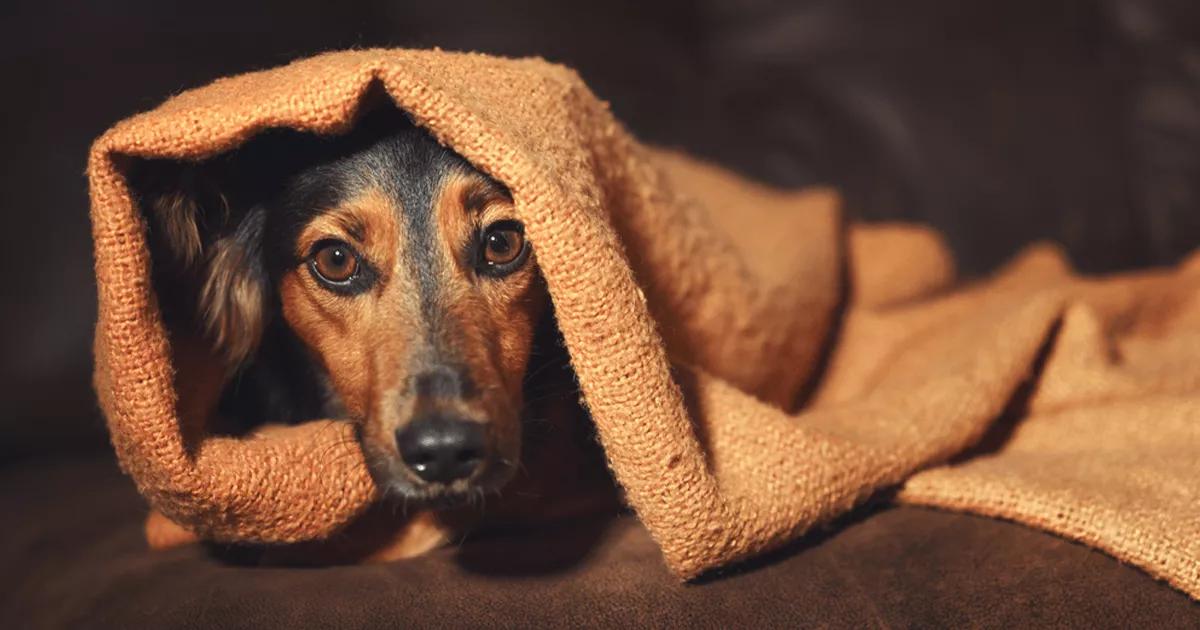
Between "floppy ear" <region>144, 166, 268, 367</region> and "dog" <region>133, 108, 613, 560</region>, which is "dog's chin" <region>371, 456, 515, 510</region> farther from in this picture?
"floppy ear" <region>144, 166, 268, 367</region>

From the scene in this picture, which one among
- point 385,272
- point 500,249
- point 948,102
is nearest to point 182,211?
point 385,272

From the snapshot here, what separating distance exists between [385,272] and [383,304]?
0.14 ft

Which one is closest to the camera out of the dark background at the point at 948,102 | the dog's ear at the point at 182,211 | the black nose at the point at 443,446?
the black nose at the point at 443,446

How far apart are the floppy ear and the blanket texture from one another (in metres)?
0.12

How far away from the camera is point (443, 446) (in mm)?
1056

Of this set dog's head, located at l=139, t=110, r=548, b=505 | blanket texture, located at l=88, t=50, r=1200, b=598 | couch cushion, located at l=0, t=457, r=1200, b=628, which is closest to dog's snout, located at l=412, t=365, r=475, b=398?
dog's head, located at l=139, t=110, r=548, b=505

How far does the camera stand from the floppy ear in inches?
47.5

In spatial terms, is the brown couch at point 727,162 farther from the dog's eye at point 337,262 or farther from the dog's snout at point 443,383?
the dog's eye at point 337,262

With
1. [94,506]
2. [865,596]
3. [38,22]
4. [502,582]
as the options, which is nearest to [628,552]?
[502,582]

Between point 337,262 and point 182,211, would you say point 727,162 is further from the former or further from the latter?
point 182,211

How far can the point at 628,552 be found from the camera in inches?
47.8

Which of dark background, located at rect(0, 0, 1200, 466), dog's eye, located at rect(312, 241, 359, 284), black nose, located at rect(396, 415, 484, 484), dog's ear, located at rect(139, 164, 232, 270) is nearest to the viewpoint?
black nose, located at rect(396, 415, 484, 484)

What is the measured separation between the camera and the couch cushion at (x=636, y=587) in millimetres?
1072

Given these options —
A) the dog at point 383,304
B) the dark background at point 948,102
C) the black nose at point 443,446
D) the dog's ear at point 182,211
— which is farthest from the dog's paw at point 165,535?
the dark background at point 948,102
